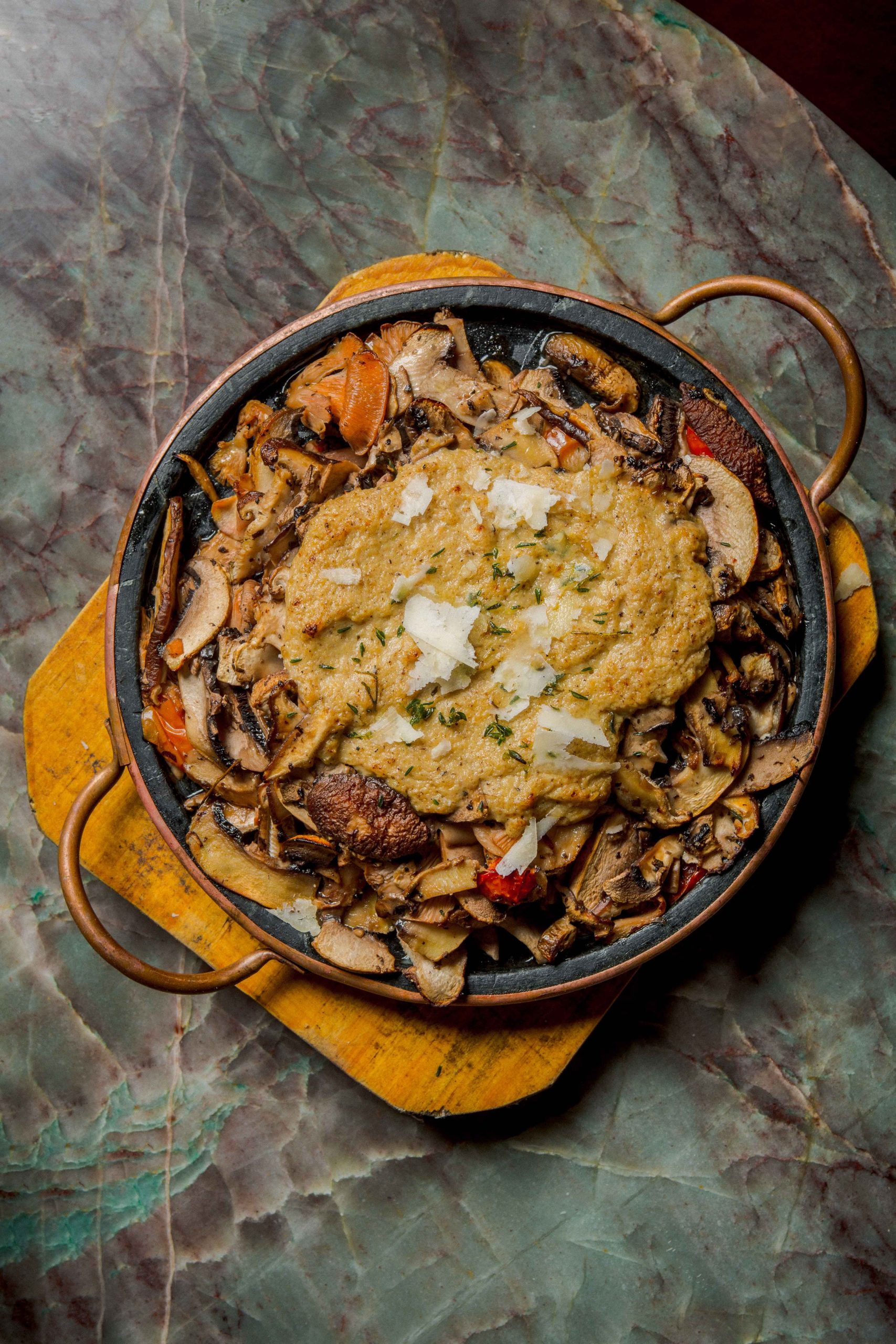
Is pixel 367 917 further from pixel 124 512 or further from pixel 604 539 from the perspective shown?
pixel 124 512

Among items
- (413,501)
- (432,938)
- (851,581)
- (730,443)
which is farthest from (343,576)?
(851,581)

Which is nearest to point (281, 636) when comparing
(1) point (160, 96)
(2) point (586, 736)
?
(2) point (586, 736)

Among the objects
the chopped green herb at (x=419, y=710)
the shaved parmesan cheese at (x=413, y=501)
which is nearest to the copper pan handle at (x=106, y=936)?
the chopped green herb at (x=419, y=710)

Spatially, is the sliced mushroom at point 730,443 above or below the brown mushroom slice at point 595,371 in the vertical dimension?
below

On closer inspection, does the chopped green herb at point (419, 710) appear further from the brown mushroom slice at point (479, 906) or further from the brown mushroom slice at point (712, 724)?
the brown mushroom slice at point (712, 724)

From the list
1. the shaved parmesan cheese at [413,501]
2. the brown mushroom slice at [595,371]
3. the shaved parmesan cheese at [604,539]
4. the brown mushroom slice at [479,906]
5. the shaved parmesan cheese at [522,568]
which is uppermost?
the brown mushroom slice at [595,371]
